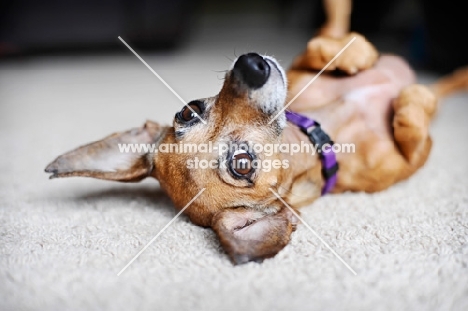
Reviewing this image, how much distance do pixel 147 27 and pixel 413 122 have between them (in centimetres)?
292

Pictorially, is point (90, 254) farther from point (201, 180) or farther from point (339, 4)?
point (339, 4)

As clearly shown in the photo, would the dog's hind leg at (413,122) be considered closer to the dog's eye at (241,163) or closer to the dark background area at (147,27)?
the dog's eye at (241,163)

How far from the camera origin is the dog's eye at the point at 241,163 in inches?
55.9

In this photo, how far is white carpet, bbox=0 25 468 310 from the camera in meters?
1.12

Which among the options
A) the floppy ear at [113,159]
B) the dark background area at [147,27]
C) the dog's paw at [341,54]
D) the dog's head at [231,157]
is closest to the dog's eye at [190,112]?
the dog's head at [231,157]

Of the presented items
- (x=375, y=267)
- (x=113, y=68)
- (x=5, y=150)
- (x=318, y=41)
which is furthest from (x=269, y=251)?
(x=113, y=68)

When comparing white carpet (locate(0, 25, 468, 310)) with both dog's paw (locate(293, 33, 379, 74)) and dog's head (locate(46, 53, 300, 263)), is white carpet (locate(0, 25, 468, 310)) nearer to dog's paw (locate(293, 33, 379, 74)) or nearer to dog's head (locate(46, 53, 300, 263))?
dog's head (locate(46, 53, 300, 263))

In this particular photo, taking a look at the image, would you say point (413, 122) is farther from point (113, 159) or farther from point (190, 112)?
point (113, 159)

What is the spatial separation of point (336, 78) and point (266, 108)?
0.63m

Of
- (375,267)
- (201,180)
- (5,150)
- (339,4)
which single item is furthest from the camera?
(339,4)

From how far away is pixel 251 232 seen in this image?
1.31 metres

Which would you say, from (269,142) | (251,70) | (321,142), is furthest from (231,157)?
(321,142)

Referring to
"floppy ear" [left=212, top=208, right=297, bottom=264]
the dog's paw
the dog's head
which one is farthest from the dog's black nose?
the dog's paw

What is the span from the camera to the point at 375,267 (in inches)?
48.6
